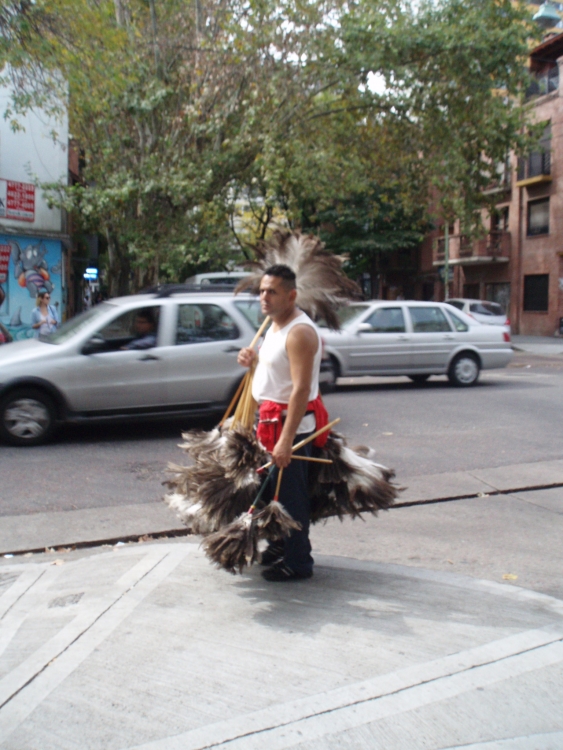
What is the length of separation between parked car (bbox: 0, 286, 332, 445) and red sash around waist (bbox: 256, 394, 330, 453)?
458 centimetres

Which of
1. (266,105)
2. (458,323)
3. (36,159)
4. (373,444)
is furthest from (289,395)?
(36,159)

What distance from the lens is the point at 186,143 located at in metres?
20.3

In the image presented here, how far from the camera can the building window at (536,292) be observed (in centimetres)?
3559

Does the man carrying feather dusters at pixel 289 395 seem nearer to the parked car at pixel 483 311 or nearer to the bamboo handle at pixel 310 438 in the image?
the bamboo handle at pixel 310 438

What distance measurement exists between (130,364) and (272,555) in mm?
4708

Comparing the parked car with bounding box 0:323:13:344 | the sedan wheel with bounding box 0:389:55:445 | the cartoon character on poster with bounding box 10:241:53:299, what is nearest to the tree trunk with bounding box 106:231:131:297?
the cartoon character on poster with bounding box 10:241:53:299

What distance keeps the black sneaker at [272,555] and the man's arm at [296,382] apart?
2.14ft

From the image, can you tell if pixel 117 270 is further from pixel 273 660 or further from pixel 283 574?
pixel 273 660

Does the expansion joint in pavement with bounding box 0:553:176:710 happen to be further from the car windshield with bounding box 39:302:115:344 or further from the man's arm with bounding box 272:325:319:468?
the car windshield with bounding box 39:302:115:344

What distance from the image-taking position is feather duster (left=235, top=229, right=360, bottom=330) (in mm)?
4422

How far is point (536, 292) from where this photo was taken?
3625 centimetres

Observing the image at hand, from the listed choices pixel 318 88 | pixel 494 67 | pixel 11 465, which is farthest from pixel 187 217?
pixel 11 465

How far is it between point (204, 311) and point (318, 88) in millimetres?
13467

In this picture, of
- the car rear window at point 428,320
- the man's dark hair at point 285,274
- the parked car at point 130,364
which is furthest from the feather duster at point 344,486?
the car rear window at point 428,320
